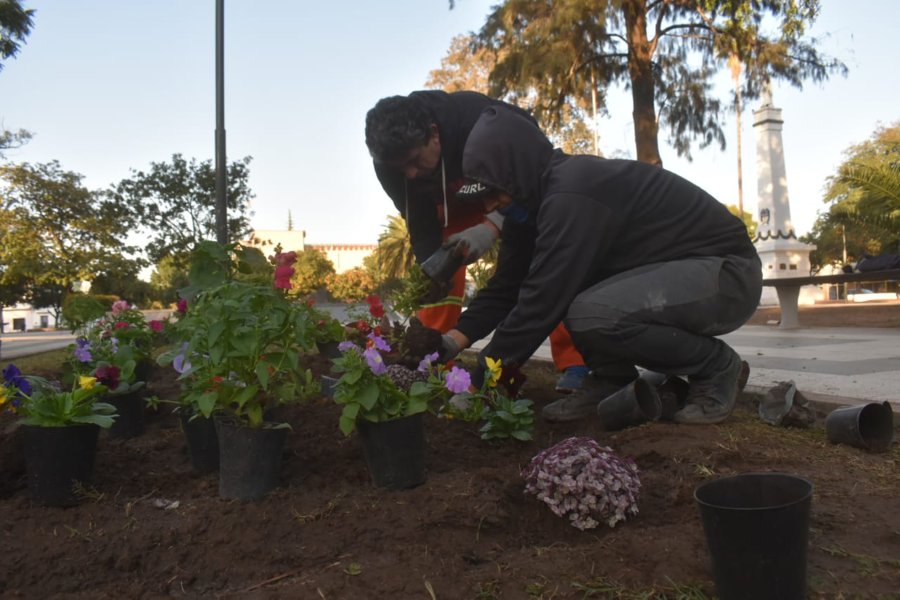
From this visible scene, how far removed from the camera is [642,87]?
11.9 m

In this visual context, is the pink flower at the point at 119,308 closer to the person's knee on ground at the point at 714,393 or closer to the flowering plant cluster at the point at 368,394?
the flowering plant cluster at the point at 368,394

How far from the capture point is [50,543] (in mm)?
1702

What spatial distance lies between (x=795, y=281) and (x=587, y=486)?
25.8ft

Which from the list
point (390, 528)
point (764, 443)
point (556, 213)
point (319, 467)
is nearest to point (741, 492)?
point (390, 528)

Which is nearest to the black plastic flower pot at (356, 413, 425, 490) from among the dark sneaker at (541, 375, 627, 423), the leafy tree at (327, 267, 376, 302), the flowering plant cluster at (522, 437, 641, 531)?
the flowering plant cluster at (522, 437, 641, 531)

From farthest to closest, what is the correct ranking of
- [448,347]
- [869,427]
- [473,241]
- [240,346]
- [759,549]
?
[473,241]
[448,347]
[869,427]
[240,346]
[759,549]

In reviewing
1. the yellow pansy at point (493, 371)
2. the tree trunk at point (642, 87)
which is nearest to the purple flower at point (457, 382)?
the yellow pansy at point (493, 371)

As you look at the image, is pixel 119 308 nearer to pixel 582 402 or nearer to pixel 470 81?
pixel 582 402

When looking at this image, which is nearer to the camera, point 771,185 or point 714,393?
point 714,393

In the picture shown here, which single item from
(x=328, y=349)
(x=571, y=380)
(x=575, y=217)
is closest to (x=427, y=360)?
(x=575, y=217)

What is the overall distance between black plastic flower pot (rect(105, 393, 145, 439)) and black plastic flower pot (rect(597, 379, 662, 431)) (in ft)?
6.29

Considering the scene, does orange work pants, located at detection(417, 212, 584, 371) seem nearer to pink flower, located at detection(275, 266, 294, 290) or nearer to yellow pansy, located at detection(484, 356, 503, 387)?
pink flower, located at detection(275, 266, 294, 290)

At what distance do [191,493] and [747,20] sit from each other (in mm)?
11790

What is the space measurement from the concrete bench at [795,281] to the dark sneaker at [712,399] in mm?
5449
